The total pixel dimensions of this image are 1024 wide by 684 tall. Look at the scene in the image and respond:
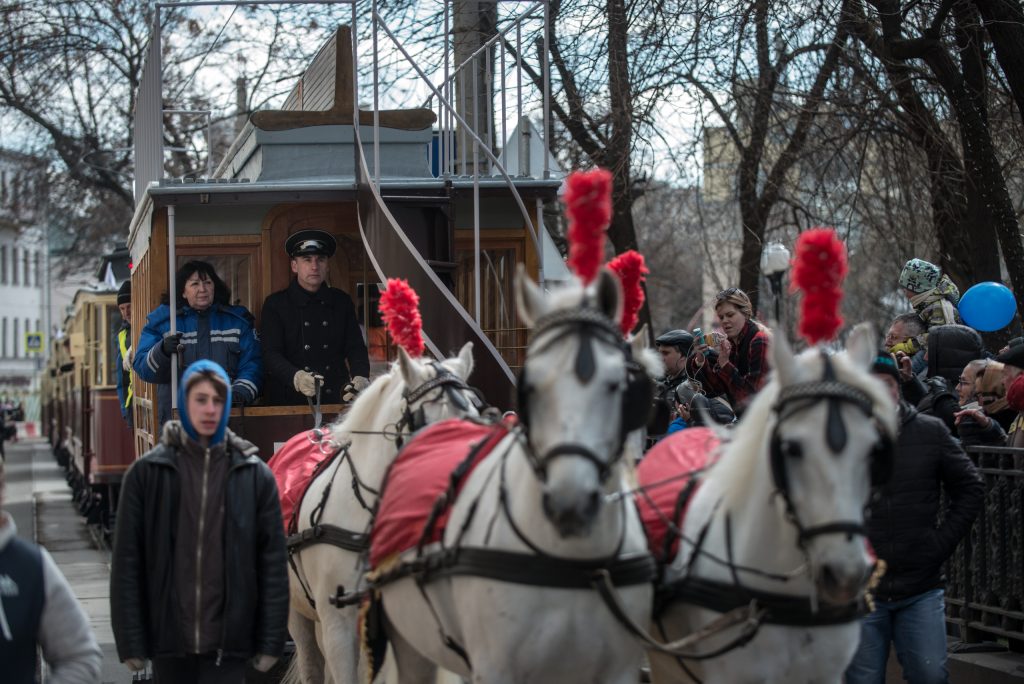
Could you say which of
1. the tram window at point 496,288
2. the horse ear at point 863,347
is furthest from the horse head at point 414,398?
the tram window at point 496,288

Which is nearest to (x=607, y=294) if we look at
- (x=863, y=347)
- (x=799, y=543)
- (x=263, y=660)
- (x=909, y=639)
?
(x=863, y=347)

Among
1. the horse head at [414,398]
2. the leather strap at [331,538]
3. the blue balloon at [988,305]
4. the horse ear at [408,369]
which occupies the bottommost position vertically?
the leather strap at [331,538]

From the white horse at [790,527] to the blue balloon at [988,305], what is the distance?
6.04 meters

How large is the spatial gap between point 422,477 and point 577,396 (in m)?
1.49

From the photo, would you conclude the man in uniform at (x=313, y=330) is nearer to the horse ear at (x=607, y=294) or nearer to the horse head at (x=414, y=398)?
the horse head at (x=414, y=398)

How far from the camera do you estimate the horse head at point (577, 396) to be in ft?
13.1

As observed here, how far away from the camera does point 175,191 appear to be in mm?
9516

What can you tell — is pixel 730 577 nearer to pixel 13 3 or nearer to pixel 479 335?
pixel 479 335

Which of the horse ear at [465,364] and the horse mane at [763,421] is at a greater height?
the horse ear at [465,364]

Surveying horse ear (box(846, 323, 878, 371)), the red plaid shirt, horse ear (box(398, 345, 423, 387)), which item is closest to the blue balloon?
the red plaid shirt

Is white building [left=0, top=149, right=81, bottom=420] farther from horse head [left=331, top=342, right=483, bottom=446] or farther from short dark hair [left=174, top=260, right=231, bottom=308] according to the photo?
horse head [left=331, top=342, right=483, bottom=446]

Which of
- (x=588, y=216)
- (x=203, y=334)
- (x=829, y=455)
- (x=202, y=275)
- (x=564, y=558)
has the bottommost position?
(x=564, y=558)

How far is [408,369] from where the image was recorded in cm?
638

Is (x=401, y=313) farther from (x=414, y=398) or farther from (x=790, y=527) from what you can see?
(x=790, y=527)
